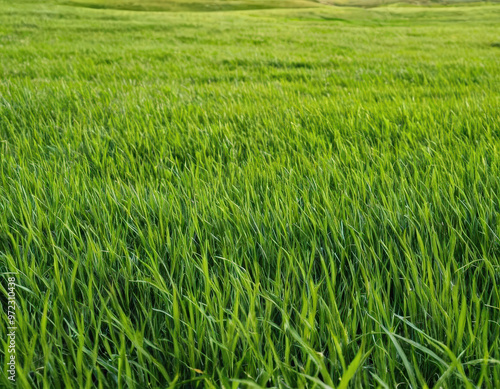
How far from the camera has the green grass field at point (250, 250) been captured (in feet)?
2.56

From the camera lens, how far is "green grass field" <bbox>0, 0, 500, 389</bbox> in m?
0.78

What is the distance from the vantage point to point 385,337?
2.80 ft

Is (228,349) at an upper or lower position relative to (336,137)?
lower

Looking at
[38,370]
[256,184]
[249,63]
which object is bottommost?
[38,370]

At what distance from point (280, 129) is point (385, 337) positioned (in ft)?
6.43

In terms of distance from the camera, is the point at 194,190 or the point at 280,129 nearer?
the point at 194,190

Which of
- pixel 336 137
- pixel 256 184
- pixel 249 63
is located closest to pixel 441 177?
pixel 256 184

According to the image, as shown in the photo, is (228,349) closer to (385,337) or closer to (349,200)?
(385,337)

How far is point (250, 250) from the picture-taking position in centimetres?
117

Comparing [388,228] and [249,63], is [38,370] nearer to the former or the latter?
[388,228]

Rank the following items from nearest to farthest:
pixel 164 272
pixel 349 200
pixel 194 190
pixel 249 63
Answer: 1. pixel 164 272
2. pixel 349 200
3. pixel 194 190
4. pixel 249 63

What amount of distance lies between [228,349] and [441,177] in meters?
1.28

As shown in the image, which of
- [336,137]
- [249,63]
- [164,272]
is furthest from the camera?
[249,63]

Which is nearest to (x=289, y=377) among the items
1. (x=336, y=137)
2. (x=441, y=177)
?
(x=441, y=177)
